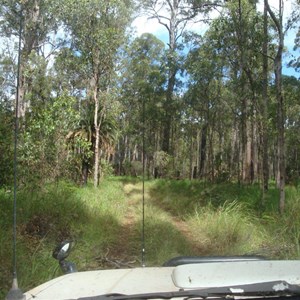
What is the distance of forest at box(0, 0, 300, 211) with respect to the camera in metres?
11.2

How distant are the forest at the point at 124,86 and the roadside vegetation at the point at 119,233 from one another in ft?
2.65

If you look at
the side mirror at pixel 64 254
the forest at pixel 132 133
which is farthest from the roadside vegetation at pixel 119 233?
the side mirror at pixel 64 254

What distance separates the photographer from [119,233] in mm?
9758

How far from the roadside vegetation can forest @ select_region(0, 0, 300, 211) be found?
2.65 feet

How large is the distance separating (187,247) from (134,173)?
23038mm

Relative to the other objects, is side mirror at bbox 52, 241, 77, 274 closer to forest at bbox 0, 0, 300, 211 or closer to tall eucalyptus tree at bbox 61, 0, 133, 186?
forest at bbox 0, 0, 300, 211

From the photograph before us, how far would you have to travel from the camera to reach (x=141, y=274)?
2.41 metres

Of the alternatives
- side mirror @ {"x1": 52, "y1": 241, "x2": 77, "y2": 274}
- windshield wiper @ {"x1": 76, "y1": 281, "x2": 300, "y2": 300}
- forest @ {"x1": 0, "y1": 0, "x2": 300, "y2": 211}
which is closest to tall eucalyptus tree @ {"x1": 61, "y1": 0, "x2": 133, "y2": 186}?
forest @ {"x1": 0, "y1": 0, "x2": 300, "y2": 211}

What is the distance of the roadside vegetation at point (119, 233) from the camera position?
6.37m

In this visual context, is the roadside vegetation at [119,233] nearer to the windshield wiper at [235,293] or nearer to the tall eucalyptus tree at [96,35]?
the windshield wiper at [235,293]

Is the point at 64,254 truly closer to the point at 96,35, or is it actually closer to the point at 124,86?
the point at 96,35

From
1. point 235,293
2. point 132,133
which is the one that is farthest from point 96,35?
point 132,133

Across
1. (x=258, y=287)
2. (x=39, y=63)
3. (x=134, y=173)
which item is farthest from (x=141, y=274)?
(x=134, y=173)

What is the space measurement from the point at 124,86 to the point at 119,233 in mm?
24290
